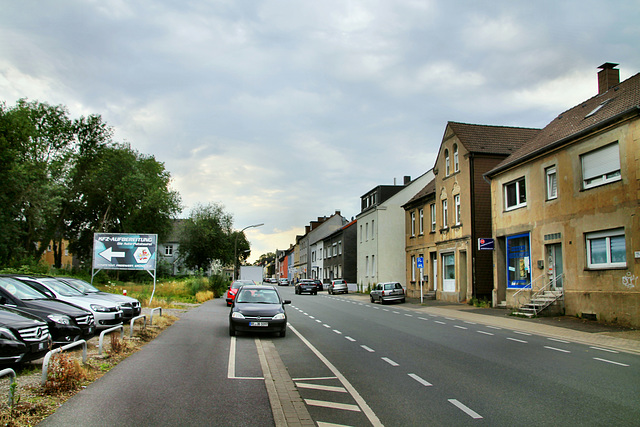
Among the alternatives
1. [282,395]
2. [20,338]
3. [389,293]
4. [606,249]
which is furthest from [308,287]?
[282,395]

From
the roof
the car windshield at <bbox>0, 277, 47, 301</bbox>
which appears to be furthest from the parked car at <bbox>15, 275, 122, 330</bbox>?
the roof

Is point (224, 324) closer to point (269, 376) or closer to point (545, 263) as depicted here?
point (269, 376)

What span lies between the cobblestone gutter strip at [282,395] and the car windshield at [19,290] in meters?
5.42

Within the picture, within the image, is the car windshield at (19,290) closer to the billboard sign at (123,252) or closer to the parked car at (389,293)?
the billboard sign at (123,252)

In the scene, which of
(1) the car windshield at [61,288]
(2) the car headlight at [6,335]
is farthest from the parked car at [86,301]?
(2) the car headlight at [6,335]

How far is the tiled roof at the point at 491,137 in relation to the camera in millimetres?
30431

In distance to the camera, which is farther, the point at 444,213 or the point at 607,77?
the point at 444,213

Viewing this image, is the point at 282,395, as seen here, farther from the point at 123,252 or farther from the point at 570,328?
the point at 123,252

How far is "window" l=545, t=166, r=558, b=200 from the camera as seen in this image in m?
21.7

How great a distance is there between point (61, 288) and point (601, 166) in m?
18.8

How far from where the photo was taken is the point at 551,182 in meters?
22.0

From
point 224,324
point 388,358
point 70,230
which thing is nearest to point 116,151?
point 70,230

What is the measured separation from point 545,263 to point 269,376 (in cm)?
1713

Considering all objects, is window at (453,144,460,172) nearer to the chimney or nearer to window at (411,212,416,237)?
window at (411,212,416,237)
